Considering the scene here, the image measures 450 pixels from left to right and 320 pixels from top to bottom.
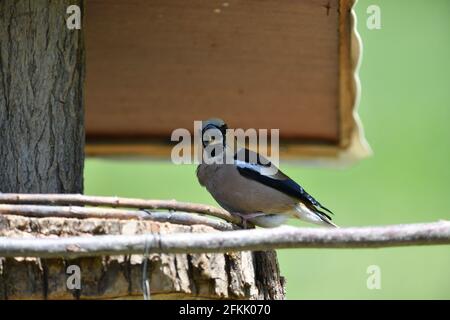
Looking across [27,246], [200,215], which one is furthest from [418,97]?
[27,246]

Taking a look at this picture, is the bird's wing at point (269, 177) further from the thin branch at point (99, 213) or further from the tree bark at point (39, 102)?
the thin branch at point (99, 213)

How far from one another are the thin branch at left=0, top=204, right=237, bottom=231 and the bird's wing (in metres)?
1.25

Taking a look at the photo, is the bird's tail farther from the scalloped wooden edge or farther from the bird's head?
the bird's head

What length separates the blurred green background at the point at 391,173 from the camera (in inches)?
310

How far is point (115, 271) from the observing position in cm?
364

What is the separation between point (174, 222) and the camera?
3787mm

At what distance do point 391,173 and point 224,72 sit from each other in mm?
3057

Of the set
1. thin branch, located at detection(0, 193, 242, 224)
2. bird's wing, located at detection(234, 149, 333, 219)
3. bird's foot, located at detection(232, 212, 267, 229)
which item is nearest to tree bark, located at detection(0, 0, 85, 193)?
thin branch, located at detection(0, 193, 242, 224)

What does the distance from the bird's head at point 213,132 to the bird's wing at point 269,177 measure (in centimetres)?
17

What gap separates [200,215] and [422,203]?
450cm

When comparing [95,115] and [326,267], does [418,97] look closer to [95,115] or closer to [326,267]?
[326,267]

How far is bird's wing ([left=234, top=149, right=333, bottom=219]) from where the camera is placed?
5.07 metres

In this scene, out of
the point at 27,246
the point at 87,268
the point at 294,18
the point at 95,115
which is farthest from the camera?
the point at 95,115

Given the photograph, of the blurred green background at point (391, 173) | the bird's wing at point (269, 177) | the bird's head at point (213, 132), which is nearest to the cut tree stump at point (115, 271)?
the bird's wing at point (269, 177)
